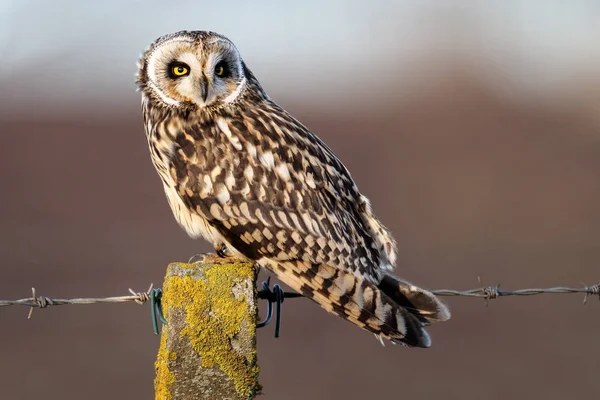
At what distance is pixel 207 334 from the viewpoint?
12.8 ft

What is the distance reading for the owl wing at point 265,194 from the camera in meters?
5.02

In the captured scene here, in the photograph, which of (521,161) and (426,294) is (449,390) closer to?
(426,294)

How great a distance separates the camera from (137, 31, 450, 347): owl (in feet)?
16.3

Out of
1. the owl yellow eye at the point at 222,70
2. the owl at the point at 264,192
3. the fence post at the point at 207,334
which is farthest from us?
the owl yellow eye at the point at 222,70

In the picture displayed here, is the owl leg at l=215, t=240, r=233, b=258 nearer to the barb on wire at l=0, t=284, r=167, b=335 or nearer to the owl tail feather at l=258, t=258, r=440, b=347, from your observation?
the owl tail feather at l=258, t=258, r=440, b=347

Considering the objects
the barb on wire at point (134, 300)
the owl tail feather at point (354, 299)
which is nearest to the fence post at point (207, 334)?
the barb on wire at point (134, 300)

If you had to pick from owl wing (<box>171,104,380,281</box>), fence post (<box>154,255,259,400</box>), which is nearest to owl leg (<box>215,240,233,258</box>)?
owl wing (<box>171,104,380,281</box>)

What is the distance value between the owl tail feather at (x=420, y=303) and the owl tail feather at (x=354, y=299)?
3 centimetres

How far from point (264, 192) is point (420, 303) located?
97cm

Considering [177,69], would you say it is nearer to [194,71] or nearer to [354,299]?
[194,71]

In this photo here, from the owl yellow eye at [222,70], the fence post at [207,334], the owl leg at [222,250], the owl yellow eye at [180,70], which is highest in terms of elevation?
the owl yellow eye at [222,70]

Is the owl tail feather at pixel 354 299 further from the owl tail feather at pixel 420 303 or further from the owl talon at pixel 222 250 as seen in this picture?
the owl talon at pixel 222 250

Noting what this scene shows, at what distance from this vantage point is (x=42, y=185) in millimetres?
26172

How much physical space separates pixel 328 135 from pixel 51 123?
948 centimetres
